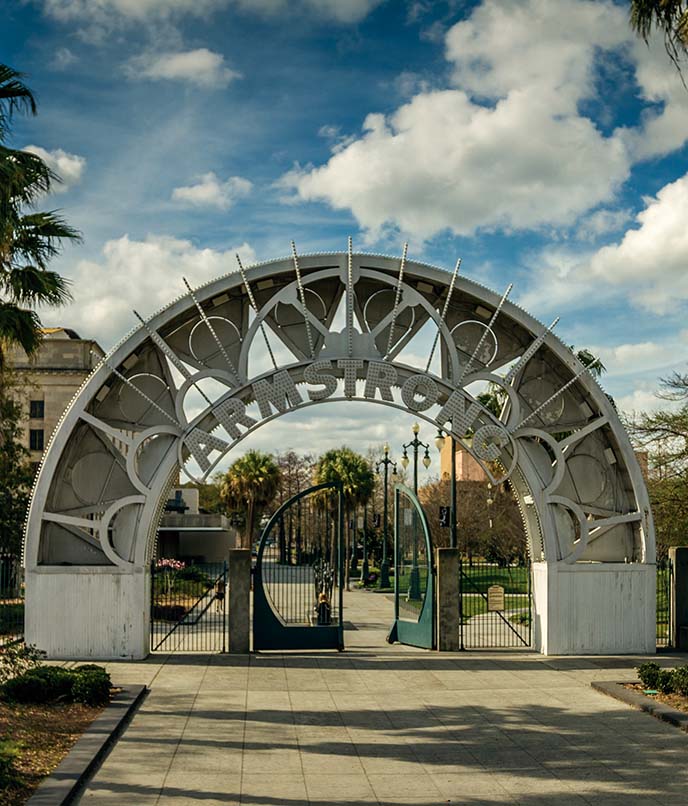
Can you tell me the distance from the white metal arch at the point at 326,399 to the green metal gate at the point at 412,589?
83.8 inches

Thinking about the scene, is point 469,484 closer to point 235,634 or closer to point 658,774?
point 235,634

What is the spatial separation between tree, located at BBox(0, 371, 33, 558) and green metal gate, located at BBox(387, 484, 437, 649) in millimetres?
14892

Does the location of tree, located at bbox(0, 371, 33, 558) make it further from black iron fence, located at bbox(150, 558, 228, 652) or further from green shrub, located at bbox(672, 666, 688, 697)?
green shrub, located at bbox(672, 666, 688, 697)

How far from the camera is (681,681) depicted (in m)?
15.4

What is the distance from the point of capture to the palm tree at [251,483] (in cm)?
6272

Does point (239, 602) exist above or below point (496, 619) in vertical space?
above

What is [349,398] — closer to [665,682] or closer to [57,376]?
[665,682]

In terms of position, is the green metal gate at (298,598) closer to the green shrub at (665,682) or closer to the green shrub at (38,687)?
the green shrub at (38,687)

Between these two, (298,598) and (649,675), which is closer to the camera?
(649,675)

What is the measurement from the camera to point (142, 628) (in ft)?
63.6

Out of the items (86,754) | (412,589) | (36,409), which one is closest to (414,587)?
(412,589)

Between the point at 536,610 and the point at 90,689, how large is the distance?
991cm

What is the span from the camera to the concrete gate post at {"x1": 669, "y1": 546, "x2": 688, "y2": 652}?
70.1ft

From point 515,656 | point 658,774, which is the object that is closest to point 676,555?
point 515,656
